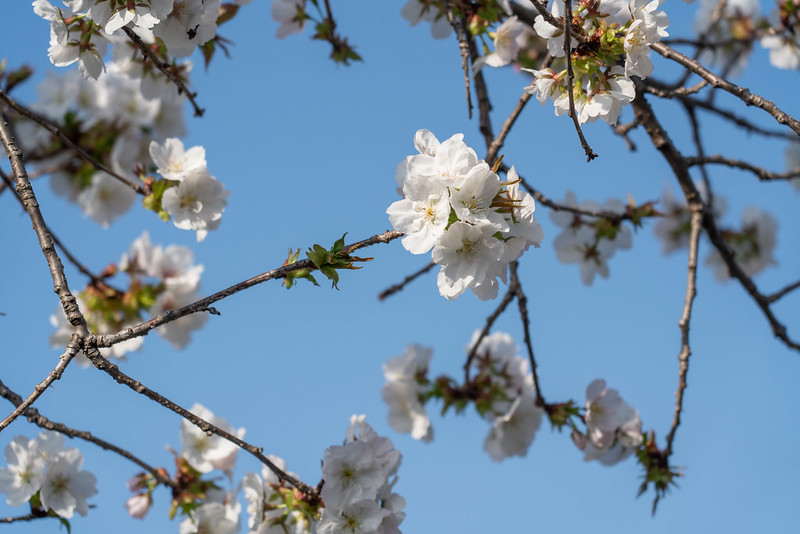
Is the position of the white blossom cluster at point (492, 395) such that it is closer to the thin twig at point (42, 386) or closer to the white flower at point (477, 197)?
the white flower at point (477, 197)

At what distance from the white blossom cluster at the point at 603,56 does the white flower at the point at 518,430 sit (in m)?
2.13

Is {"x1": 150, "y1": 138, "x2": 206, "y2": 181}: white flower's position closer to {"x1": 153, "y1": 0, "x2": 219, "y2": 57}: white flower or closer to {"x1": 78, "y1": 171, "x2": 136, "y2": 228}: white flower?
{"x1": 153, "y1": 0, "x2": 219, "y2": 57}: white flower

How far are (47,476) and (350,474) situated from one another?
1.23m

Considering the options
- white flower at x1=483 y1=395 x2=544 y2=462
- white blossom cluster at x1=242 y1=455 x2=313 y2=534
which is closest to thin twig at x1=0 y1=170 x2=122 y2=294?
white blossom cluster at x1=242 y1=455 x2=313 y2=534

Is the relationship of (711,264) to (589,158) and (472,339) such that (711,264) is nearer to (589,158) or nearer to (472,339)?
(472,339)

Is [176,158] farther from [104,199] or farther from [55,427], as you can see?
[104,199]

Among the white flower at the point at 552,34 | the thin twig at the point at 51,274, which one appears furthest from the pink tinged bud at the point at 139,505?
the white flower at the point at 552,34

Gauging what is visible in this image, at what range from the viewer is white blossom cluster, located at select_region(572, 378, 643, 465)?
330 centimetres

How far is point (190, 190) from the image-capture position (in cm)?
296

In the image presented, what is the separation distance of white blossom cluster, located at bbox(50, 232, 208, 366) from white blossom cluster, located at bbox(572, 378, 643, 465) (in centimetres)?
232

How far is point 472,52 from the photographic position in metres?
3.12

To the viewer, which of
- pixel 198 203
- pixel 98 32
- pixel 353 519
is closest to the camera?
pixel 353 519

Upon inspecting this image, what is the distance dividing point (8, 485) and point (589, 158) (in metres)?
2.44

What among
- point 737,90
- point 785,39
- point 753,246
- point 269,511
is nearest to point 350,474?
point 269,511
